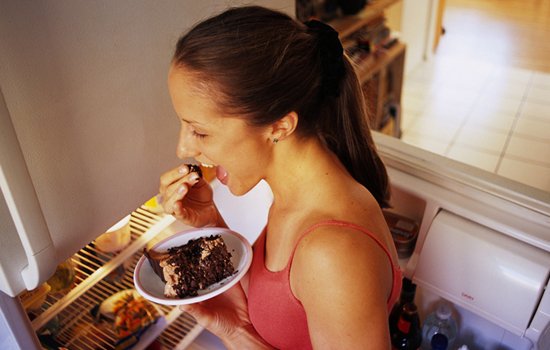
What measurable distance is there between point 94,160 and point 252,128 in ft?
0.98

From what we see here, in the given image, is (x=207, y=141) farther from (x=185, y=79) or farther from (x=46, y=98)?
(x=46, y=98)

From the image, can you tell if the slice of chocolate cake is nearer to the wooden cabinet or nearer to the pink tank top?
the pink tank top

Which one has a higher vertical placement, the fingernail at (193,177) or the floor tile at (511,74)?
the fingernail at (193,177)

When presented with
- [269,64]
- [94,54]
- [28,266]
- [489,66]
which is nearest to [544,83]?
[489,66]

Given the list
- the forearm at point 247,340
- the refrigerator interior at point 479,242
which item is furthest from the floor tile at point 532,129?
the forearm at point 247,340

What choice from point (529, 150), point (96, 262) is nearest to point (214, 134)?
point (96, 262)

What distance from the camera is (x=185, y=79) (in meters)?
0.78

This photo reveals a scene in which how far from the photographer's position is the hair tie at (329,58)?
82 cm

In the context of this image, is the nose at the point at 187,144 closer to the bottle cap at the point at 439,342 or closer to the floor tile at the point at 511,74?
the bottle cap at the point at 439,342

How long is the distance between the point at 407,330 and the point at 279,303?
608mm

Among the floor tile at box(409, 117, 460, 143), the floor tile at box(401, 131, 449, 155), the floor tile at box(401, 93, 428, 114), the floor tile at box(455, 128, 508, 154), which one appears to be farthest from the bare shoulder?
the floor tile at box(401, 93, 428, 114)

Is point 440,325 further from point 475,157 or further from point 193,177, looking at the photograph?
point 475,157

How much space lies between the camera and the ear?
803 mm

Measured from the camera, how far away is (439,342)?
4.22 ft
